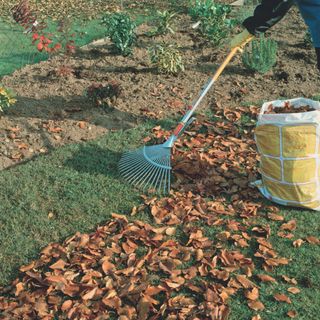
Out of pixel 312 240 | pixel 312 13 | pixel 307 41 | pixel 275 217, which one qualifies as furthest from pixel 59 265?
pixel 307 41

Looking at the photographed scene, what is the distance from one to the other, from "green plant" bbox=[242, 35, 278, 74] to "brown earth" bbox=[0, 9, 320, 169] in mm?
136

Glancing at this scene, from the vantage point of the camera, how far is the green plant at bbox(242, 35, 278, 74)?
5859mm

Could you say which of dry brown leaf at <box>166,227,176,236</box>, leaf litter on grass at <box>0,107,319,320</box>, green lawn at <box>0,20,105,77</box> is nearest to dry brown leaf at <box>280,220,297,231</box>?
leaf litter on grass at <box>0,107,319,320</box>

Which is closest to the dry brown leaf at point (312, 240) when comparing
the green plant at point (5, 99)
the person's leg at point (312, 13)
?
the person's leg at point (312, 13)

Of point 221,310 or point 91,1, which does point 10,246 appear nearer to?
point 221,310

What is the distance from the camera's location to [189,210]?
3885 mm

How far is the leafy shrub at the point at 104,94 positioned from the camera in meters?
5.26

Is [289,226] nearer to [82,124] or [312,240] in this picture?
[312,240]

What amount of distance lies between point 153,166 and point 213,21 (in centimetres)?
326

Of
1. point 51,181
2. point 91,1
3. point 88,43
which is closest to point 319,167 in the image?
point 51,181

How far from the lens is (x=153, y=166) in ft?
13.9

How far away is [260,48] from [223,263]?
3.24 metres

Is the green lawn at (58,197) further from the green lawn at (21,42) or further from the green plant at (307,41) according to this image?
the green plant at (307,41)

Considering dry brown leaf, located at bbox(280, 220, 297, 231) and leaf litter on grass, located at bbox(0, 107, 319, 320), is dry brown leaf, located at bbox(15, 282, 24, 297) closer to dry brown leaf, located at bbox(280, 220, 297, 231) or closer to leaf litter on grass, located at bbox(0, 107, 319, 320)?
leaf litter on grass, located at bbox(0, 107, 319, 320)
